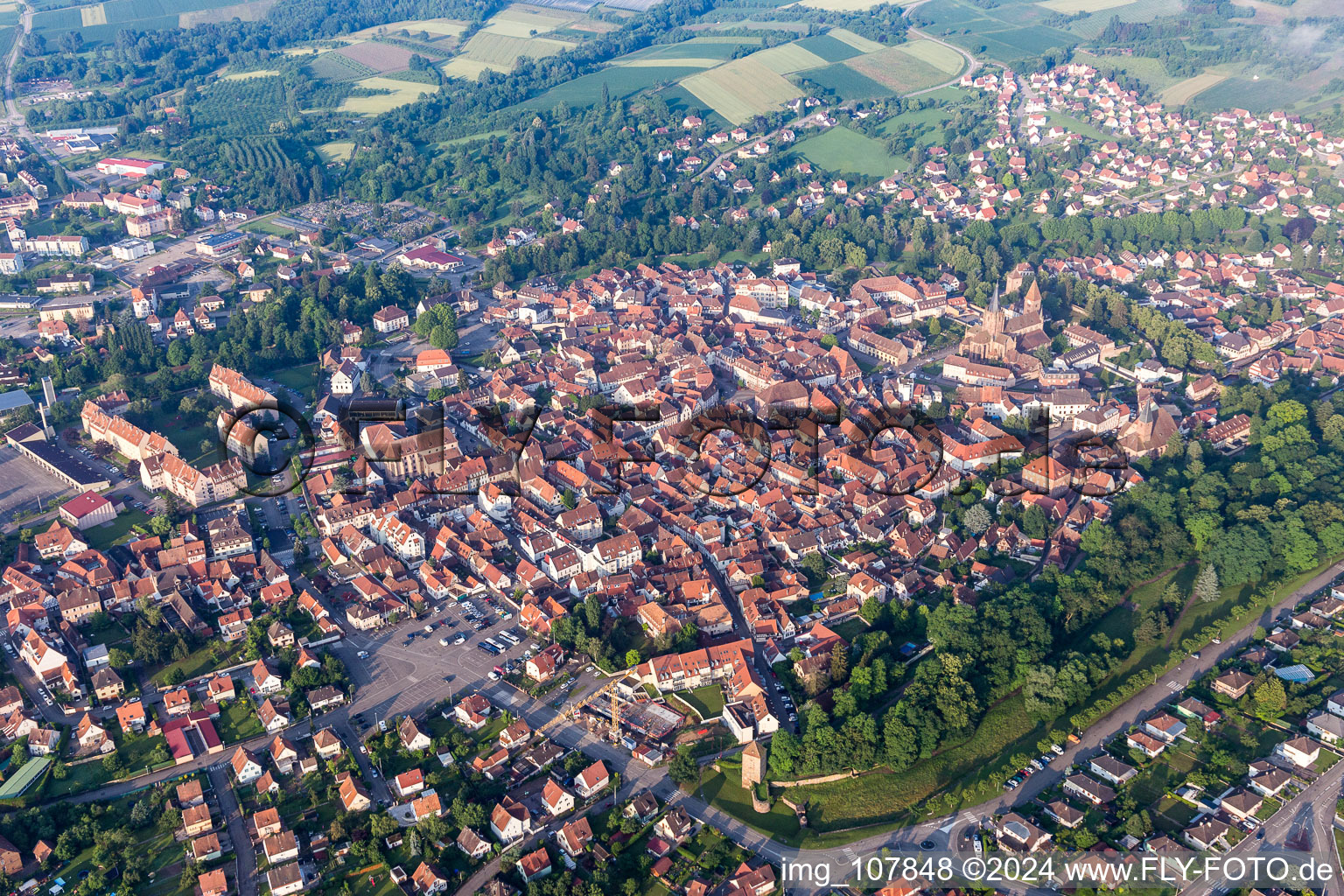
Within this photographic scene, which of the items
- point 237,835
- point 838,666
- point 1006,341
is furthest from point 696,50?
point 237,835

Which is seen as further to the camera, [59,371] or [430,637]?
[59,371]

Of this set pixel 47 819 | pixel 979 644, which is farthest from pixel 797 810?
pixel 47 819

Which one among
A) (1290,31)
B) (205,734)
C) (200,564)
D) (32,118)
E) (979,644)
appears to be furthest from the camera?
(1290,31)

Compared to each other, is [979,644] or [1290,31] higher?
[1290,31]

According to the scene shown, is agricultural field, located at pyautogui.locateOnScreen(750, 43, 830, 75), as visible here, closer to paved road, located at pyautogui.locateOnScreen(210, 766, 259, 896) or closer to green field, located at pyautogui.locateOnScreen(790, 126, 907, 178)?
green field, located at pyautogui.locateOnScreen(790, 126, 907, 178)

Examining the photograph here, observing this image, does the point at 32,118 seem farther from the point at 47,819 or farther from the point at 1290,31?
the point at 1290,31

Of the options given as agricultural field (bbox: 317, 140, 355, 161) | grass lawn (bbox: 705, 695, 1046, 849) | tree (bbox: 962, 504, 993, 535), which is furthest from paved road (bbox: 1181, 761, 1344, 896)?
agricultural field (bbox: 317, 140, 355, 161)
